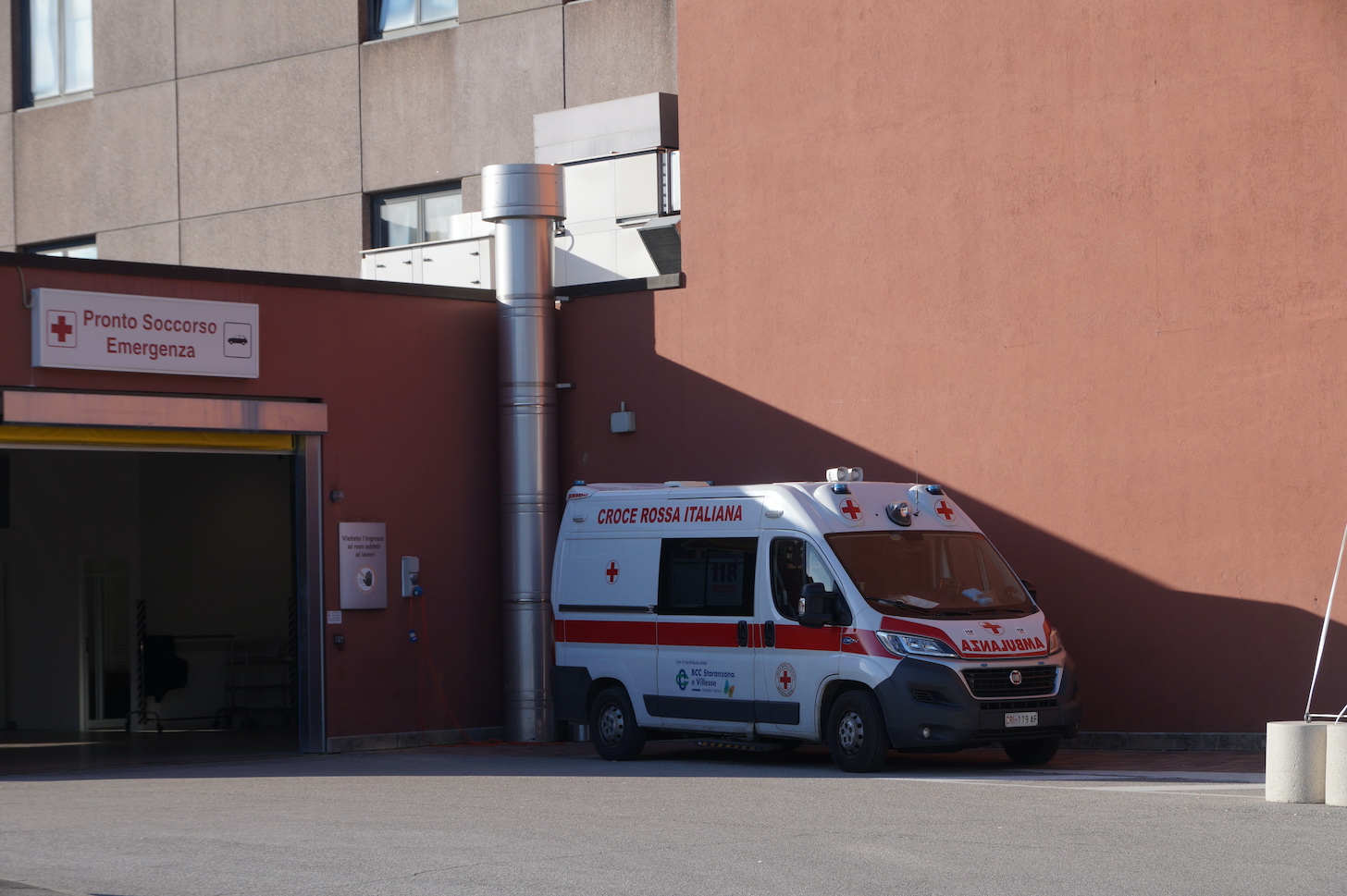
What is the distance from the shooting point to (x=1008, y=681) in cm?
1394

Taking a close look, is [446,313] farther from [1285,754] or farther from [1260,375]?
[1285,754]

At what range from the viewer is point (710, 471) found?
18344 mm

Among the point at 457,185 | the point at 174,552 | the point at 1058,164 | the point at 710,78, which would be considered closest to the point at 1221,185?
the point at 1058,164

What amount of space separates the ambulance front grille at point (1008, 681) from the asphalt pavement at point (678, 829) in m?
0.64

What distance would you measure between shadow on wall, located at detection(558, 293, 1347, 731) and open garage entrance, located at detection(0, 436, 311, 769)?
4.97 meters

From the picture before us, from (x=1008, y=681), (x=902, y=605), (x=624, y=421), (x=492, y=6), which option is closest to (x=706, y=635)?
(x=902, y=605)

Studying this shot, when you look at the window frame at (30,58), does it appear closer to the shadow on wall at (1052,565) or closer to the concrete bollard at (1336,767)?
the shadow on wall at (1052,565)

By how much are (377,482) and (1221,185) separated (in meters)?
8.38

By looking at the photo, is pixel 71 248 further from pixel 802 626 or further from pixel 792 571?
pixel 802 626

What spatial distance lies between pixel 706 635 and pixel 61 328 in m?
6.17

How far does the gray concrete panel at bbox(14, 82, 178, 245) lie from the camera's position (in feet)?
88.7

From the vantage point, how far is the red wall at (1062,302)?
14945 millimetres

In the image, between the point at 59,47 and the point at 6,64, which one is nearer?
the point at 59,47

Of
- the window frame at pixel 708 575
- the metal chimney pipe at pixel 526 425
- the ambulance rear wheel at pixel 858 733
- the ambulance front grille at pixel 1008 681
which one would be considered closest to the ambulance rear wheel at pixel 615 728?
the window frame at pixel 708 575
